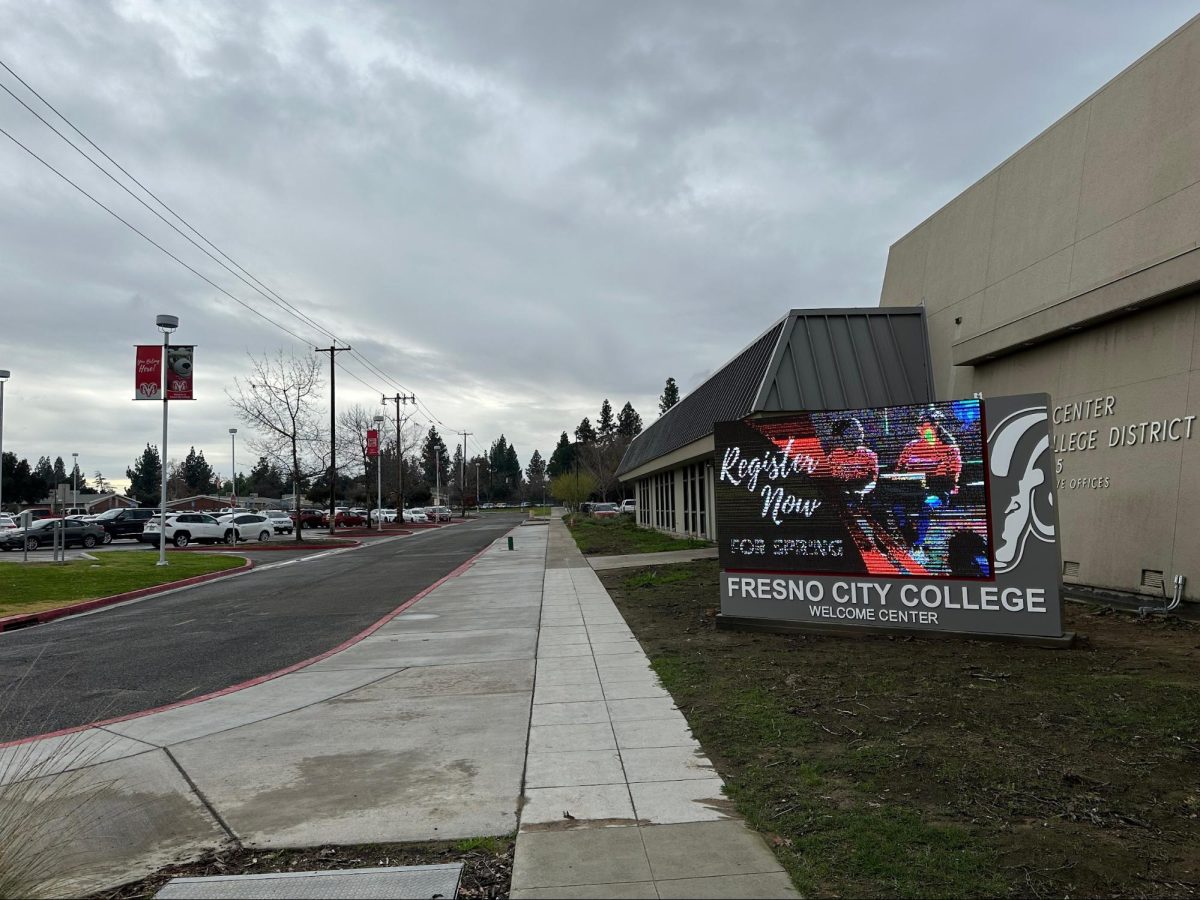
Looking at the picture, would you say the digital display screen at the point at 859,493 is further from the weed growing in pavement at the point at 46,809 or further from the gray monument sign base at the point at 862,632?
the weed growing in pavement at the point at 46,809

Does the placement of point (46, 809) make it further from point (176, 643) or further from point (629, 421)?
point (629, 421)

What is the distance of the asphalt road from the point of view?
8.06 m

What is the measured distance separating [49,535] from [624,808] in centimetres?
3962

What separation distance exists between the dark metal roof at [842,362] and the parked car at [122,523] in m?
35.3

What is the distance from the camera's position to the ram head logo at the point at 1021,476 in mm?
8766

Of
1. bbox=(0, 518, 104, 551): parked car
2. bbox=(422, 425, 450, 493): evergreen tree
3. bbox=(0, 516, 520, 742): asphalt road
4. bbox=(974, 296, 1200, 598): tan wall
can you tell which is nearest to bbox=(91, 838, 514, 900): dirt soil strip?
bbox=(0, 516, 520, 742): asphalt road

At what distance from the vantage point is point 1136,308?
37.2 ft

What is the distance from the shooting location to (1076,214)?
13258 mm

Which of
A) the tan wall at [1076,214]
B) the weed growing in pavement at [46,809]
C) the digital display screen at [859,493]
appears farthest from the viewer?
the tan wall at [1076,214]

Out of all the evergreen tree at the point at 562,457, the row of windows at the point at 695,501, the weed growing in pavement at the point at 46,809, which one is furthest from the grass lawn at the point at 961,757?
the evergreen tree at the point at 562,457

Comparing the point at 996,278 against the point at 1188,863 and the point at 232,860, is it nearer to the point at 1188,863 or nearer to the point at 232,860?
the point at 1188,863

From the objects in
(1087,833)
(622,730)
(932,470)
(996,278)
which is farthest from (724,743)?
(996,278)

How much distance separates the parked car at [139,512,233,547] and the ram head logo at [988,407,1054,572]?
118 ft

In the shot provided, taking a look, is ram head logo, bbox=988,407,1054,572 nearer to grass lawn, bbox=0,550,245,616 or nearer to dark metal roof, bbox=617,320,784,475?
dark metal roof, bbox=617,320,784,475
